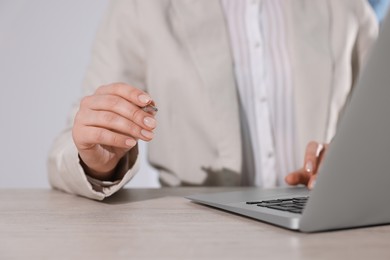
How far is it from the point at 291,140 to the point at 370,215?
2.40 feet

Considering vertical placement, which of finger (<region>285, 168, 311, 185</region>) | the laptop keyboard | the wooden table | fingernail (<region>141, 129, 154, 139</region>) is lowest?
the wooden table

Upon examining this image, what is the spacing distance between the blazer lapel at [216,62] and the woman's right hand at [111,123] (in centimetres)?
42

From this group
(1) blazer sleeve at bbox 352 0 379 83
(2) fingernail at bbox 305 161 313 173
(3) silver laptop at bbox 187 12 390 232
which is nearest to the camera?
(3) silver laptop at bbox 187 12 390 232

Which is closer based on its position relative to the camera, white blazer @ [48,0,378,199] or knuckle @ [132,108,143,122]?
knuckle @ [132,108,143,122]

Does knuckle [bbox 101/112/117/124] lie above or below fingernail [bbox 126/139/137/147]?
above

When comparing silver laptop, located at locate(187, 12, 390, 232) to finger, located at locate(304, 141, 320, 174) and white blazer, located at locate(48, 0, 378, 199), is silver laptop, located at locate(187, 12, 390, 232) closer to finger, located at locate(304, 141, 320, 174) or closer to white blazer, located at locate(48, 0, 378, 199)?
finger, located at locate(304, 141, 320, 174)

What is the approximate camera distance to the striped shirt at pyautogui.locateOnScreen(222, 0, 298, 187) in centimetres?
116

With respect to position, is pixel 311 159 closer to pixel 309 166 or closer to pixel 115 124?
pixel 309 166

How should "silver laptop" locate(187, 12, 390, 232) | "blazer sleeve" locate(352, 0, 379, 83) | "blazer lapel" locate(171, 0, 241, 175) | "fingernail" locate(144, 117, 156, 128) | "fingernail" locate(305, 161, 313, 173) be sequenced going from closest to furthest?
"silver laptop" locate(187, 12, 390, 232)
"fingernail" locate(144, 117, 156, 128)
"fingernail" locate(305, 161, 313, 173)
"blazer lapel" locate(171, 0, 241, 175)
"blazer sleeve" locate(352, 0, 379, 83)

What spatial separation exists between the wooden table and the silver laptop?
0.04 feet

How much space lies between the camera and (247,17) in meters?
1.20

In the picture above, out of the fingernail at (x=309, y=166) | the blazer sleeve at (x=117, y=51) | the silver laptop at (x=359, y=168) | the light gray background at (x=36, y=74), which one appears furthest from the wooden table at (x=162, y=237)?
the light gray background at (x=36, y=74)

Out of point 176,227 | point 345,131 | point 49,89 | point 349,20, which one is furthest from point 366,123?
point 49,89

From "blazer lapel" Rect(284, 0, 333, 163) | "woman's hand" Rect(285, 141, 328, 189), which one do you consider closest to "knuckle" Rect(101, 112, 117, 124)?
"woman's hand" Rect(285, 141, 328, 189)
